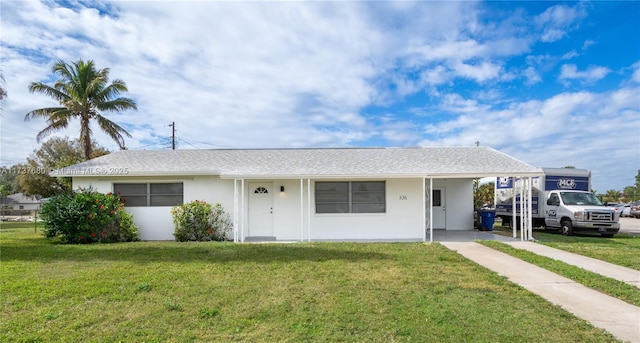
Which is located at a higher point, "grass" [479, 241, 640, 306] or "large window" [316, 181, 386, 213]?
"large window" [316, 181, 386, 213]

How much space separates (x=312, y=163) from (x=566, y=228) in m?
11.2

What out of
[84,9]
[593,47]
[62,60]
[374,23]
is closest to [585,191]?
[593,47]

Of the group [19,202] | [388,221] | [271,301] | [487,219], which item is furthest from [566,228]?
[19,202]

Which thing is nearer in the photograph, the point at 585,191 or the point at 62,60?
the point at 585,191

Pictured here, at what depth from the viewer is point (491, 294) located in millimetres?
5746

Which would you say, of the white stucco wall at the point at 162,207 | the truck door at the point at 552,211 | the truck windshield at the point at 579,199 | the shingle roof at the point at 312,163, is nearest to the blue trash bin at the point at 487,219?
the shingle roof at the point at 312,163

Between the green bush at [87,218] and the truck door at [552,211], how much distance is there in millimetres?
17372

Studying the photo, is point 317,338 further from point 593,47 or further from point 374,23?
point 593,47

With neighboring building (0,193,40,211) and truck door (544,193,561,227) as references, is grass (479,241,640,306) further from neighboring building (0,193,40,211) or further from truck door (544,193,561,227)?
neighboring building (0,193,40,211)

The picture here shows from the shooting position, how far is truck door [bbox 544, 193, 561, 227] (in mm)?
15219

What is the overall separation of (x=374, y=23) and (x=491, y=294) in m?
8.81

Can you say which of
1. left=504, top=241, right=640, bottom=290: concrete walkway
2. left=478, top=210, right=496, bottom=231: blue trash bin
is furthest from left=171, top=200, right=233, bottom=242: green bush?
left=478, top=210, right=496, bottom=231: blue trash bin

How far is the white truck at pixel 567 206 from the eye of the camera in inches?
548

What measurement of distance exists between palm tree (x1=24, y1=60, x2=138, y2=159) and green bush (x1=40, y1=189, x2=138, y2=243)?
25.1 feet
